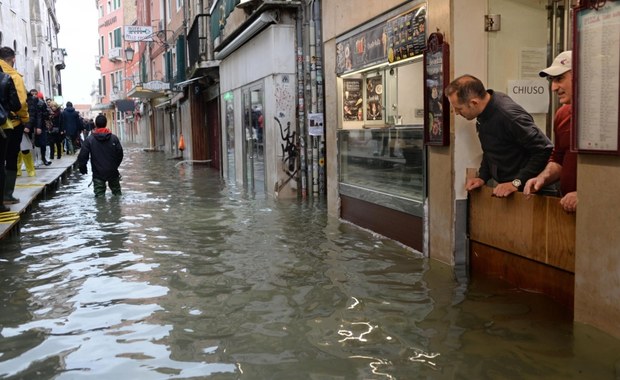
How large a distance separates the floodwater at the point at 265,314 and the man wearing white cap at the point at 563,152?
825 mm

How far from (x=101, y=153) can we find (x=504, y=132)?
833 cm

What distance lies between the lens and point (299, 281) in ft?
19.7

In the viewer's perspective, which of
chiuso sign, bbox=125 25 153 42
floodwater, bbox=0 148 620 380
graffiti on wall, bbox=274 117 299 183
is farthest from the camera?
chiuso sign, bbox=125 25 153 42

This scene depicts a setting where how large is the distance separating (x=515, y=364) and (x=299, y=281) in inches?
96.7

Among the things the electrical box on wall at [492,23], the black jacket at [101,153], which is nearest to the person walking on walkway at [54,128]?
the black jacket at [101,153]

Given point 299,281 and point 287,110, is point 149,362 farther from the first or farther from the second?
point 287,110

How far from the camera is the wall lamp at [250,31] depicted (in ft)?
39.4

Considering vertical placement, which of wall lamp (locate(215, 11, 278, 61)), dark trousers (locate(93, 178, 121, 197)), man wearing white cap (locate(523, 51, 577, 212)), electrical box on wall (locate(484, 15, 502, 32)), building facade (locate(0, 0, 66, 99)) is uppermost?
building facade (locate(0, 0, 66, 99))

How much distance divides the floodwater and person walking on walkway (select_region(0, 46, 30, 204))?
1.37m

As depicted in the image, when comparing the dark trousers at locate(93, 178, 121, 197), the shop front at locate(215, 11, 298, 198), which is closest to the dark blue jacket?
the shop front at locate(215, 11, 298, 198)

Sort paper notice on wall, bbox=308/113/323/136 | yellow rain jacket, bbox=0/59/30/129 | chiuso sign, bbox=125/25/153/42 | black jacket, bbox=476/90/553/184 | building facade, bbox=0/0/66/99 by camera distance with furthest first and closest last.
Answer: chiuso sign, bbox=125/25/153/42 < building facade, bbox=0/0/66/99 < paper notice on wall, bbox=308/113/323/136 < yellow rain jacket, bbox=0/59/30/129 < black jacket, bbox=476/90/553/184

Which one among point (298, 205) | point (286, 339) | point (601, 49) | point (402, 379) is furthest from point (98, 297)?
point (298, 205)

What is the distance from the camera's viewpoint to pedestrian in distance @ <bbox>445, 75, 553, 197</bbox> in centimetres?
539

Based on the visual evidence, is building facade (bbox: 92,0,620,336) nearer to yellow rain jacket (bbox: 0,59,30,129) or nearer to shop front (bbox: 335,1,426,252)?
shop front (bbox: 335,1,426,252)
